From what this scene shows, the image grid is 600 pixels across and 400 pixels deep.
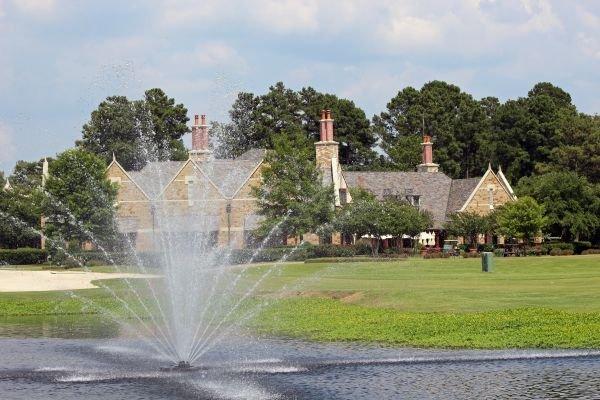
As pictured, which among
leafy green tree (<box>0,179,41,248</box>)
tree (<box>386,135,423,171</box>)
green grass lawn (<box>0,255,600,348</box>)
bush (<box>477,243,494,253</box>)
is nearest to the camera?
green grass lawn (<box>0,255,600,348</box>)

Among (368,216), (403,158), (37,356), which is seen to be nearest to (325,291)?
(37,356)

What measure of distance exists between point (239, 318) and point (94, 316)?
25.4ft

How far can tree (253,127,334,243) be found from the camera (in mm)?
83312

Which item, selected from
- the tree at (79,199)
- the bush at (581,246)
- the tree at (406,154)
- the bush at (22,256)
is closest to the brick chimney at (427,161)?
the tree at (406,154)

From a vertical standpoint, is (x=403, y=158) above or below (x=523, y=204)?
above

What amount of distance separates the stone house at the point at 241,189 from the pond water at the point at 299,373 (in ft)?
196

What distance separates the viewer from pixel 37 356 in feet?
94.5

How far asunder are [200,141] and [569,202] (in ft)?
113

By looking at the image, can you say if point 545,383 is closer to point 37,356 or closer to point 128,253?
point 37,356

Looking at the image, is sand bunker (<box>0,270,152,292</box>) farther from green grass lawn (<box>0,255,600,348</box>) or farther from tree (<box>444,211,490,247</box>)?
tree (<box>444,211,490,247</box>)

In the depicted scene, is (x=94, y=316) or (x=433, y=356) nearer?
(x=433, y=356)

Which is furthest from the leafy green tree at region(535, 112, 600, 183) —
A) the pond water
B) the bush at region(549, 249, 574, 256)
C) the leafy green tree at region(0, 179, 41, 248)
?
the pond water

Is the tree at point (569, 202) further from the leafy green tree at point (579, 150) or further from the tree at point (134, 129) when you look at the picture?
the tree at point (134, 129)

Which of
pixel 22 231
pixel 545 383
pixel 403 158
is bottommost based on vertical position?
pixel 545 383
